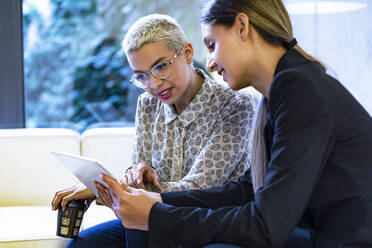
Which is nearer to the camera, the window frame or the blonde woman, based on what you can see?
the blonde woman

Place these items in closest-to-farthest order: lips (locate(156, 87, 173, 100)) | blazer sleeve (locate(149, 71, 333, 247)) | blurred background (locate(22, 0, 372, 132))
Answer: blazer sleeve (locate(149, 71, 333, 247)), lips (locate(156, 87, 173, 100)), blurred background (locate(22, 0, 372, 132))

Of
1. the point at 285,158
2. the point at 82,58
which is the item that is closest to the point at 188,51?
the point at 285,158

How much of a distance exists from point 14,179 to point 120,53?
1174 millimetres

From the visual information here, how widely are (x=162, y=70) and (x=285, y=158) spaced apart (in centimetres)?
81

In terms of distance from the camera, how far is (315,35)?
238cm

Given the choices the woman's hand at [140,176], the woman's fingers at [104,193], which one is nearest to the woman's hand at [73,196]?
the woman's hand at [140,176]

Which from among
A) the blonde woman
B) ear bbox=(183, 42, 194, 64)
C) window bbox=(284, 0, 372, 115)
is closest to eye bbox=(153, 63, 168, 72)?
the blonde woman

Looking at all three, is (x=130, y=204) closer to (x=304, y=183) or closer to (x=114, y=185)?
(x=114, y=185)

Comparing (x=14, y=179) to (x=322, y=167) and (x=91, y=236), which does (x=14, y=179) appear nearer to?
(x=91, y=236)

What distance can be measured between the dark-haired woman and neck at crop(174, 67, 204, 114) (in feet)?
1.80

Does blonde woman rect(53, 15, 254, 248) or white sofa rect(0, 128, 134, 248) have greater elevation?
blonde woman rect(53, 15, 254, 248)

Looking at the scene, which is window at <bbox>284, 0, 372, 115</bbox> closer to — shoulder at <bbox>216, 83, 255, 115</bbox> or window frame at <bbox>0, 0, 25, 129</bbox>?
shoulder at <bbox>216, 83, 255, 115</bbox>

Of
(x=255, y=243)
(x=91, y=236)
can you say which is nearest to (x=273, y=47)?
(x=255, y=243)

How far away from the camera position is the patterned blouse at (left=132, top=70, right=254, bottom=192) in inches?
69.9
